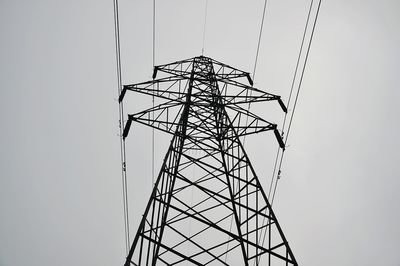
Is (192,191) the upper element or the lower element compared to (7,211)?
upper

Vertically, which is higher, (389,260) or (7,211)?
(389,260)

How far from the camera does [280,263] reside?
3030cm

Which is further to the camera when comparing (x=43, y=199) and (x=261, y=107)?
(x=261, y=107)

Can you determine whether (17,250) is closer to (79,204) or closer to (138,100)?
(79,204)

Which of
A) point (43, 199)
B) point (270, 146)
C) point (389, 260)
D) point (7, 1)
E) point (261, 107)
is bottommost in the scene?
point (43, 199)

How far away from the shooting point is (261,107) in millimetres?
29531

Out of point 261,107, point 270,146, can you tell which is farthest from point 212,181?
point 261,107

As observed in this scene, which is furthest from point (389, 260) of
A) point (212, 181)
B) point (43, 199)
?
point (43, 199)

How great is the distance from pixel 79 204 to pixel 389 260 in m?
35.3

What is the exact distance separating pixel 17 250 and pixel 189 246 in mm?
18150

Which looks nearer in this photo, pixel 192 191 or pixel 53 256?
pixel 53 256

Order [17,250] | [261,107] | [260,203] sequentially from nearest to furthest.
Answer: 1. [17,250]
2. [260,203]
3. [261,107]

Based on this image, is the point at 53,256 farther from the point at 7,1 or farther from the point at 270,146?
the point at 7,1

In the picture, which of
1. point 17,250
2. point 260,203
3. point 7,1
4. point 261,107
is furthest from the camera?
point 7,1
